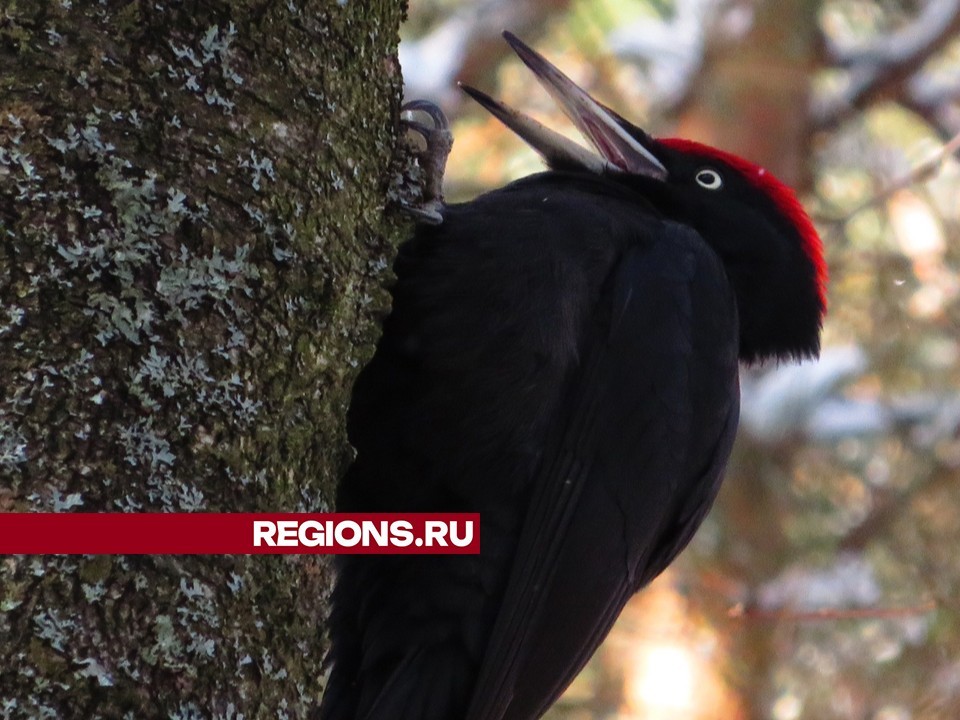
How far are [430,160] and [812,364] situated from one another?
2.88 metres

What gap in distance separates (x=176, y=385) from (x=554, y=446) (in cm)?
105

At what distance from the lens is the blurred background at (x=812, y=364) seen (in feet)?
16.6

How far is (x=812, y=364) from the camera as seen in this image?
517cm

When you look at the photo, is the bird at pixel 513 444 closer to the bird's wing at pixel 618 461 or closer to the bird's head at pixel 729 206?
the bird's wing at pixel 618 461

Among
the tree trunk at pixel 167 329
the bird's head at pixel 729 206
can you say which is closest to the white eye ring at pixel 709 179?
the bird's head at pixel 729 206

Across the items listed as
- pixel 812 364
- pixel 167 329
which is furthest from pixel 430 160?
pixel 812 364

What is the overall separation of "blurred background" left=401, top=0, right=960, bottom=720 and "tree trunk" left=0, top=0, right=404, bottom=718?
298 cm

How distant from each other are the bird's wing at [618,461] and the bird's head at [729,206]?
0.95ft

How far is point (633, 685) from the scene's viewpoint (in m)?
5.24

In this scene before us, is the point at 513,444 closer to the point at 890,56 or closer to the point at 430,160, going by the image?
the point at 430,160

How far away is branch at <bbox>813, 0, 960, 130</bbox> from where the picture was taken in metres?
5.89

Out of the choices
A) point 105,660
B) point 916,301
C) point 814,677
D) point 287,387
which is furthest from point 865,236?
point 105,660

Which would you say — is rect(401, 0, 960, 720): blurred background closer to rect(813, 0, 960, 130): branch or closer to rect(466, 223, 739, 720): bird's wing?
rect(813, 0, 960, 130): branch

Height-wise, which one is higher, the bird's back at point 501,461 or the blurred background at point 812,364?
the blurred background at point 812,364
